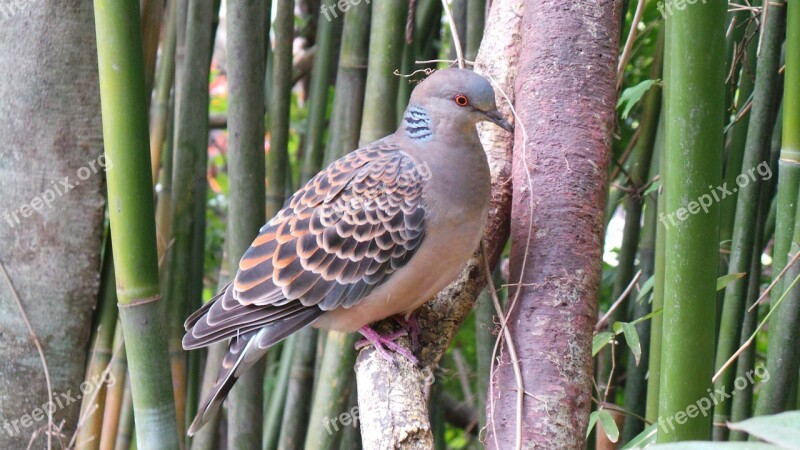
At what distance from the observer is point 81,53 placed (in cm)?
251

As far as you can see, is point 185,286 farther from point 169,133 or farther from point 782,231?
point 782,231

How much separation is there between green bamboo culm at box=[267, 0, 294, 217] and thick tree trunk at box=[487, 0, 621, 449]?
2.92 ft

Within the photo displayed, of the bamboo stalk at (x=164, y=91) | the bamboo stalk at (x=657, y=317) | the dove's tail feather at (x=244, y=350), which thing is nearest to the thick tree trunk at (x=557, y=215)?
the bamboo stalk at (x=657, y=317)

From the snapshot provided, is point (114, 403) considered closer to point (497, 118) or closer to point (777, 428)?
point (497, 118)

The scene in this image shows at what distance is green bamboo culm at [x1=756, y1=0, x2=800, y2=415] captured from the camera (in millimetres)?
1812

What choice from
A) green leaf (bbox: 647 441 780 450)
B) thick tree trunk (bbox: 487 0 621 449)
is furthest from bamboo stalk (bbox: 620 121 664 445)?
green leaf (bbox: 647 441 780 450)

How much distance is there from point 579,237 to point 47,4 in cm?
163

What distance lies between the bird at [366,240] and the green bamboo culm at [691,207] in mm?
743

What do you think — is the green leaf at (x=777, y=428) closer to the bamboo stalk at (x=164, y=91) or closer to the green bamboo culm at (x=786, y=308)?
the green bamboo culm at (x=786, y=308)

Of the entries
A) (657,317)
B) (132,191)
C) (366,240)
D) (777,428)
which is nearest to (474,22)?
(366,240)

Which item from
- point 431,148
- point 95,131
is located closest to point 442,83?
point 431,148

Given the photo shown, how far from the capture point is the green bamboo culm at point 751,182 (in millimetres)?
2182

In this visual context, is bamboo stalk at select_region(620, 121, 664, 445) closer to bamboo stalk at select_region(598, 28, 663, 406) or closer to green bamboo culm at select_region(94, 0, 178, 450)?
bamboo stalk at select_region(598, 28, 663, 406)

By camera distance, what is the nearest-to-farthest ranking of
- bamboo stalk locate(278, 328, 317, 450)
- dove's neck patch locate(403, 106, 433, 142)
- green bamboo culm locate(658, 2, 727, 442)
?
1. green bamboo culm locate(658, 2, 727, 442)
2. dove's neck patch locate(403, 106, 433, 142)
3. bamboo stalk locate(278, 328, 317, 450)
